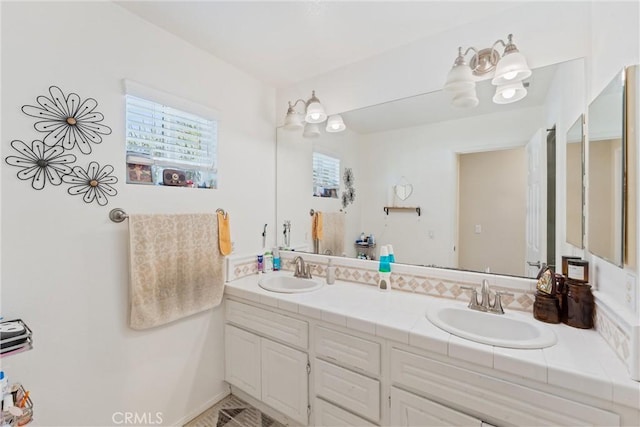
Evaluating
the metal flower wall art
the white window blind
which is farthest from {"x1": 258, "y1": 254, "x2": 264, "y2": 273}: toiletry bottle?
the metal flower wall art

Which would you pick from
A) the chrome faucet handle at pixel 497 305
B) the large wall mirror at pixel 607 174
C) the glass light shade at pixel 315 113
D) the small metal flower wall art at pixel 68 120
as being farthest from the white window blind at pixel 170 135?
the large wall mirror at pixel 607 174

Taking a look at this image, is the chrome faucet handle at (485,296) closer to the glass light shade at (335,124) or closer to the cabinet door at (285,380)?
the cabinet door at (285,380)

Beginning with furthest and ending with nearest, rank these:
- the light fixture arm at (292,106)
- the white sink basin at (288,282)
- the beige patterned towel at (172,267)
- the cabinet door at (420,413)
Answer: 1. the light fixture arm at (292,106)
2. the white sink basin at (288,282)
3. the beige patterned towel at (172,267)
4. the cabinet door at (420,413)

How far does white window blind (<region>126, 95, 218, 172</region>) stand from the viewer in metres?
1.62

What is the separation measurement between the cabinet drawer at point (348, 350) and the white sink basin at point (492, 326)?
0.34m

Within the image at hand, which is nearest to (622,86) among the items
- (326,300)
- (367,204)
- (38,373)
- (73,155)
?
(367,204)

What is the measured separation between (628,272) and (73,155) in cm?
241

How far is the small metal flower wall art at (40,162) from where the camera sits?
4.04ft

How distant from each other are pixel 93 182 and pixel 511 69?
7.37 ft

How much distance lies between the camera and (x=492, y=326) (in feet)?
4.63

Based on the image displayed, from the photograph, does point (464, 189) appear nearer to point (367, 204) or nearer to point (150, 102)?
point (367, 204)

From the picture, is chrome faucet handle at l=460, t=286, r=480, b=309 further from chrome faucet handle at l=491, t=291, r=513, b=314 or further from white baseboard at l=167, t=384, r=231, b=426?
white baseboard at l=167, t=384, r=231, b=426

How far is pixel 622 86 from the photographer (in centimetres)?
99

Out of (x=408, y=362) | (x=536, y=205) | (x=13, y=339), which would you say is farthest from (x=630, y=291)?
(x=13, y=339)
